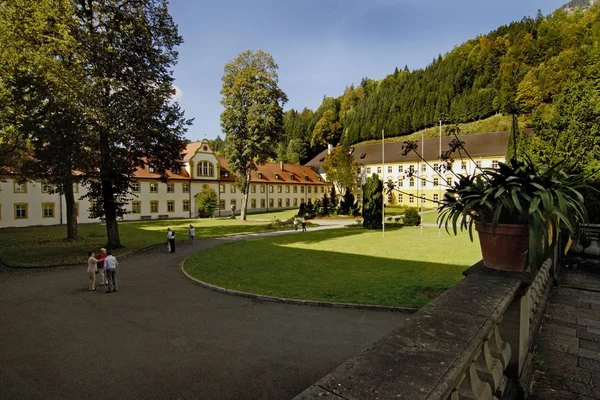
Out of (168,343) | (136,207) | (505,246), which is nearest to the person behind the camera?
(505,246)

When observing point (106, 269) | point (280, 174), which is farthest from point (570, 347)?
point (280, 174)

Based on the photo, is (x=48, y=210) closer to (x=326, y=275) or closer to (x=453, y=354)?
(x=326, y=275)

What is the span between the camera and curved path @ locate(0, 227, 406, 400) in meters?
5.58

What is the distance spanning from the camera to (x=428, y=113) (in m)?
108

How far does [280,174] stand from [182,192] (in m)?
20.8

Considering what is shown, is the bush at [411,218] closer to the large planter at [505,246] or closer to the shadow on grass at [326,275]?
the shadow on grass at [326,275]

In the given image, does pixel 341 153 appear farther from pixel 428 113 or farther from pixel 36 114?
pixel 428 113

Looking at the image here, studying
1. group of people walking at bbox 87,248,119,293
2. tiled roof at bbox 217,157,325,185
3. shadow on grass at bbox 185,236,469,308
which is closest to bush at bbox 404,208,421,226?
shadow on grass at bbox 185,236,469,308

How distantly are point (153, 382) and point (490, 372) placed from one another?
5.48 meters

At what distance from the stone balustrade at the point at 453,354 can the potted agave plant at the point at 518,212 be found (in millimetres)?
217

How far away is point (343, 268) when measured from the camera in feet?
47.5

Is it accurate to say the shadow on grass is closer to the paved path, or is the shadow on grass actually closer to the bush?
the paved path

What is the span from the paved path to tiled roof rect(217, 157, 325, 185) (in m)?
49.1

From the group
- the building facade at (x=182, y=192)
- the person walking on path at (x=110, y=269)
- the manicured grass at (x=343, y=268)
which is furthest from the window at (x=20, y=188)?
the person walking on path at (x=110, y=269)
